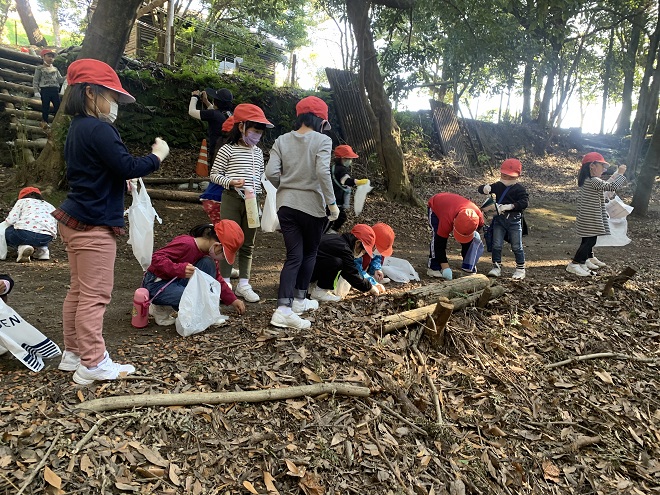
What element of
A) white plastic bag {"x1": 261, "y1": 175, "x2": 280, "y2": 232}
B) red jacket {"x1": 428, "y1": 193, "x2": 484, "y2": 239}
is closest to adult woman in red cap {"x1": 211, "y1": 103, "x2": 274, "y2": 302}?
white plastic bag {"x1": 261, "y1": 175, "x2": 280, "y2": 232}

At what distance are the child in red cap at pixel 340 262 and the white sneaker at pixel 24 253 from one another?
136 inches

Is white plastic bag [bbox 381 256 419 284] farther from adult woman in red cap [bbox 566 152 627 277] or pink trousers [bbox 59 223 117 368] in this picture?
pink trousers [bbox 59 223 117 368]

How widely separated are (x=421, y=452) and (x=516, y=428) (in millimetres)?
993

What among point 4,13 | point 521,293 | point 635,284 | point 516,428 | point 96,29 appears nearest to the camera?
point 516,428

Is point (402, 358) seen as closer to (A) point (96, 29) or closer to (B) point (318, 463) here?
(B) point (318, 463)

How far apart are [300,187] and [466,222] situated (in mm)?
2858

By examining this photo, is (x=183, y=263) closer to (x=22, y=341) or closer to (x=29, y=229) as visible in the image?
(x=22, y=341)

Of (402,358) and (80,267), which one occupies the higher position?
(80,267)

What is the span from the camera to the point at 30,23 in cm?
1894

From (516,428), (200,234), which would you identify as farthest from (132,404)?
(516,428)

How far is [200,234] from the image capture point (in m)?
3.98

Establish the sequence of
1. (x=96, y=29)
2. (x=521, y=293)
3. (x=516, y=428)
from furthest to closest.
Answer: (x=96, y=29) < (x=521, y=293) < (x=516, y=428)

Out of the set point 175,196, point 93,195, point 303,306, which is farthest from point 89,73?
point 175,196

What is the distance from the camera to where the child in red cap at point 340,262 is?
15.7 feet
